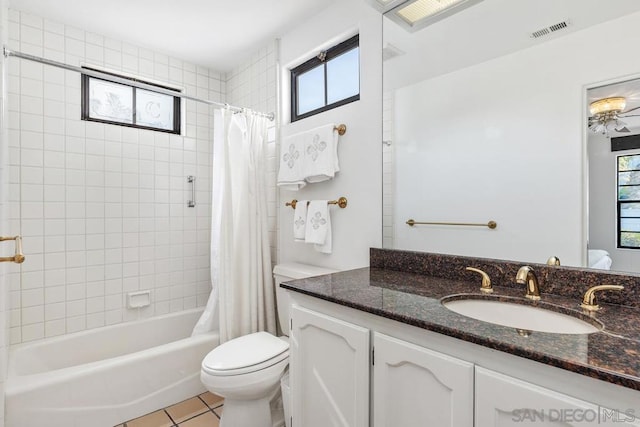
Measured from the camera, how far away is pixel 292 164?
6.74ft

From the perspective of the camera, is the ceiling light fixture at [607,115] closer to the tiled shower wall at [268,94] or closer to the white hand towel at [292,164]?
the white hand towel at [292,164]

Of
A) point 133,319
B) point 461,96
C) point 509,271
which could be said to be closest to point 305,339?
point 509,271

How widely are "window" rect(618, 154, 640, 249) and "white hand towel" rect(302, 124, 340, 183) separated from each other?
1217 mm

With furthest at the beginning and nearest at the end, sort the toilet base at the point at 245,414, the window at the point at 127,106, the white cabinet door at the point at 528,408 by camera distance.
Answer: the window at the point at 127,106, the toilet base at the point at 245,414, the white cabinet door at the point at 528,408

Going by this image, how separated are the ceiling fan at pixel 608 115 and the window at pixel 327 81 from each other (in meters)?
1.11

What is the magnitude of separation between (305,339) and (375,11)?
1659 millimetres

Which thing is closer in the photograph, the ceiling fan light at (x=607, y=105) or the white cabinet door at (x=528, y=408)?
the white cabinet door at (x=528, y=408)

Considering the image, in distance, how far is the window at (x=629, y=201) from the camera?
0.98 m

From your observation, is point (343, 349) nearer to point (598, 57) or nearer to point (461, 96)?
point (461, 96)

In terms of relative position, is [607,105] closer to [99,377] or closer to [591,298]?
[591,298]

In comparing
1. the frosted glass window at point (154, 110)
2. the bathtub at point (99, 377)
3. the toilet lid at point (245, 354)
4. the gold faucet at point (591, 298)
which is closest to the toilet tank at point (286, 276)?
the toilet lid at point (245, 354)

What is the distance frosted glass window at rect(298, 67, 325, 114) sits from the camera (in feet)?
7.04

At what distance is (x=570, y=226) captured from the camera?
111cm

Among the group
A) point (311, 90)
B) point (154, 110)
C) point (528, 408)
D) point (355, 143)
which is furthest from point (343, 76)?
point (528, 408)
